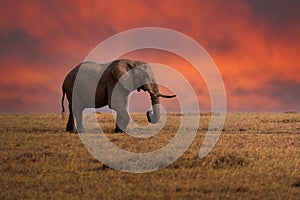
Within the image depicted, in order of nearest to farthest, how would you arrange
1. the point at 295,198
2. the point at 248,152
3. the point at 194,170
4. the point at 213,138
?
the point at 295,198
the point at 194,170
the point at 248,152
the point at 213,138

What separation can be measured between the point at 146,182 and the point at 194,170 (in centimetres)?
184

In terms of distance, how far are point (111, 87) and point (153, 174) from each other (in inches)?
500

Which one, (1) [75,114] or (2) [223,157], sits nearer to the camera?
(2) [223,157]

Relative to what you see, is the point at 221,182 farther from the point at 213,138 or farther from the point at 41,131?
the point at 41,131

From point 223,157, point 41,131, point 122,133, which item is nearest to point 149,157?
point 223,157

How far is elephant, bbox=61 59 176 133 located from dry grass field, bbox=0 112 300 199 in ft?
14.4

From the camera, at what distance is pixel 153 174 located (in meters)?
12.9

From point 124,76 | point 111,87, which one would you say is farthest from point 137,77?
point 111,87

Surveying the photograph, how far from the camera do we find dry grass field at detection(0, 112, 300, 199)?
1085 centimetres

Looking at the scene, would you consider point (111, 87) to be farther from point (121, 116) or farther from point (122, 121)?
point (122, 121)

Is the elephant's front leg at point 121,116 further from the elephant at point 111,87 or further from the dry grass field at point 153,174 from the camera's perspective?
the dry grass field at point 153,174

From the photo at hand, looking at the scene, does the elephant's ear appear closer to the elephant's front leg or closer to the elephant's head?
the elephant's head

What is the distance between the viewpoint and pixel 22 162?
1505cm

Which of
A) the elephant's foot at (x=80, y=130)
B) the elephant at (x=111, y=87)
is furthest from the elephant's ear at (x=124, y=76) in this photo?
the elephant's foot at (x=80, y=130)
